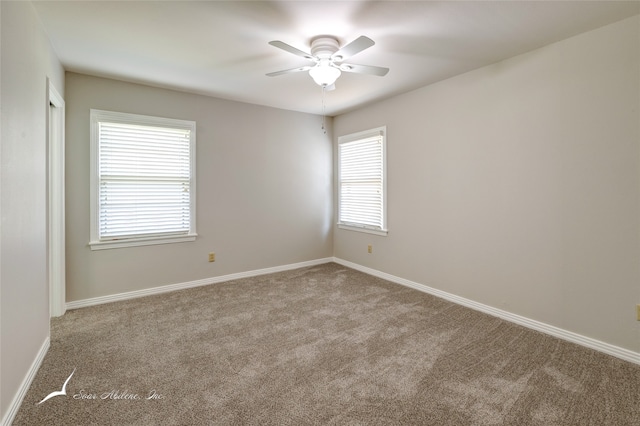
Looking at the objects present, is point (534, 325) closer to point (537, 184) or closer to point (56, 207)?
point (537, 184)

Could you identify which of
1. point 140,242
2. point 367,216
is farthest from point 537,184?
point 140,242

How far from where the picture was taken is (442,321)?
2924 mm

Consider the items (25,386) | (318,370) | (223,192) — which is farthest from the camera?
(223,192)

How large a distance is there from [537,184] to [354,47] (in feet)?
6.52

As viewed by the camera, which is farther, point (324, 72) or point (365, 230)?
point (365, 230)

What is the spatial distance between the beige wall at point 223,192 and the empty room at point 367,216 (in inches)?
1.2

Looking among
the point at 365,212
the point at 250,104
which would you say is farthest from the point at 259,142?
Result: the point at 365,212

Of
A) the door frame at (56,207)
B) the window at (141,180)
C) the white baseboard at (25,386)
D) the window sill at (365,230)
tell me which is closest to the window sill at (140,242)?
the window at (141,180)

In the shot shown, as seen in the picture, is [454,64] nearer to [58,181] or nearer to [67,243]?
[58,181]

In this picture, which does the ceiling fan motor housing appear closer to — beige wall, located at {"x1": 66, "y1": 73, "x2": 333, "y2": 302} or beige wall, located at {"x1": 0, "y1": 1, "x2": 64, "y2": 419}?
beige wall, located at {"x1": 0, "y1": 1, "x2": 64, "y2": 419}

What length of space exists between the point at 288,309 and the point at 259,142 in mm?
2413

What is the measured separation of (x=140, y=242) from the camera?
11.9 ft

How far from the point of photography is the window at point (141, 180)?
3.36 m

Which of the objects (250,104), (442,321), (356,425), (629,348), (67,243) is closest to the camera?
(356,425)
